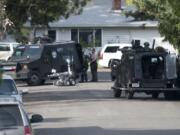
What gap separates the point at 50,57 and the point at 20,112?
2819 centimetres

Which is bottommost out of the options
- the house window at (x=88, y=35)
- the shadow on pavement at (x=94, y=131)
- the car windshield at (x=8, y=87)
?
the shadow on pavement at (x=94, y=131)

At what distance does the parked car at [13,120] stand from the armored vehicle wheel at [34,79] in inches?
1074

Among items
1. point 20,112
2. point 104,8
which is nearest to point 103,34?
point 104,8

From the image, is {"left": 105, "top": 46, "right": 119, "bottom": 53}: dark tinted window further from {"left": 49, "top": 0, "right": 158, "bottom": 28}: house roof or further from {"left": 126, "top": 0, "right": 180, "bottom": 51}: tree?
{"left": 126, "top": 0, "right": 180, "bottom": 51}: tree

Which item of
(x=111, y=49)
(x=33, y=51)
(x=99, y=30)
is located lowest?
(x=111, y=49)

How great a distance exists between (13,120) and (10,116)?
86mm

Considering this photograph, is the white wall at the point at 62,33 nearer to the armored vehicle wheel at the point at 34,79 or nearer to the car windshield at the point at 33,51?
the car windshield at the point at 33,51

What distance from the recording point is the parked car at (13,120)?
42.6ft

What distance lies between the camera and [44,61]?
136 feet

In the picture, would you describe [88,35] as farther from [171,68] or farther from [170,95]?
[171,68]

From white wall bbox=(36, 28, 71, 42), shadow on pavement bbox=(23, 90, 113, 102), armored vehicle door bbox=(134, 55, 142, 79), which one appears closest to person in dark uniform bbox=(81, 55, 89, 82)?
shadow on pavement bbox=(23, 90, 113, 102)

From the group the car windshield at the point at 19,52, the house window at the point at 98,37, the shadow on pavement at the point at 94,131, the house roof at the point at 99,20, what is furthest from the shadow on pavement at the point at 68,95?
the house window at the point at 98,37

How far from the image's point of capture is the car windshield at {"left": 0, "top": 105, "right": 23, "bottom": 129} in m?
13.2

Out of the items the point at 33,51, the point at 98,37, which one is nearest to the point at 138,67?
the point at 33,51
